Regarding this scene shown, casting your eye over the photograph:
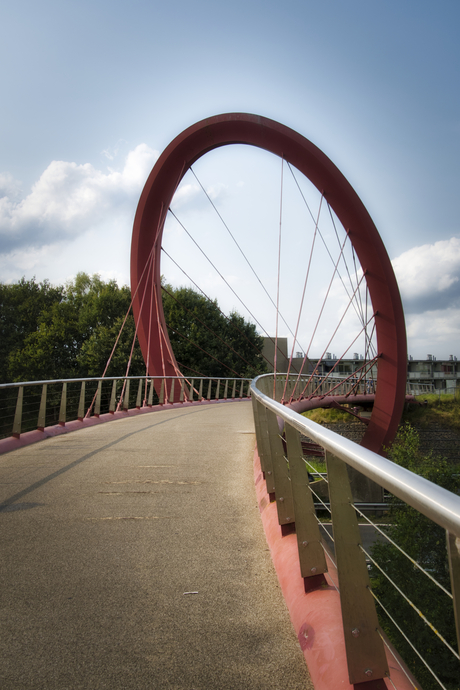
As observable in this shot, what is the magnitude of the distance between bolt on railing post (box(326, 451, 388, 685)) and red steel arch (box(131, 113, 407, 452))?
1628 centimetres

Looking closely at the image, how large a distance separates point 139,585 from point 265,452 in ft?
5.30

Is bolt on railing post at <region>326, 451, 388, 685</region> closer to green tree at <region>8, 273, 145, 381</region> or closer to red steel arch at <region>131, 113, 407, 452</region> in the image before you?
red steel arch at <region>131, 113, 407, 452</region>

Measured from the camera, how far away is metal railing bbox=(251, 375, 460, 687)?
3.07 feet

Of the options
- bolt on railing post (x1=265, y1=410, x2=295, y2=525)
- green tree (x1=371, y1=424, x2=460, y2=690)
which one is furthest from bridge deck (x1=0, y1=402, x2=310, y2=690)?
green tree (x1=371, y1=424, x2=460, y2=690)

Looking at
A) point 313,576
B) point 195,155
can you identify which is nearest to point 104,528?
point 313,576

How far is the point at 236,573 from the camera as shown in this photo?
109 inches

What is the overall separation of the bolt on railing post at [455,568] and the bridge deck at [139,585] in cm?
113

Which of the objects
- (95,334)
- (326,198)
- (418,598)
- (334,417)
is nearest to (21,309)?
(95,334)

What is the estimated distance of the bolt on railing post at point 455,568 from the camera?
86 centimetres

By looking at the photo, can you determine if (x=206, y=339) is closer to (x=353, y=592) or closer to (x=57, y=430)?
(x=57, y=430)

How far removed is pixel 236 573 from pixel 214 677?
977 mm

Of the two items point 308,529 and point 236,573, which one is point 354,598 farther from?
point 236,573

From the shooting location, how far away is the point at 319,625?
1.92 m

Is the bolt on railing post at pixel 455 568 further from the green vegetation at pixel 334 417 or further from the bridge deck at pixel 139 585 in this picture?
the green vegetation at pixel 334 417
